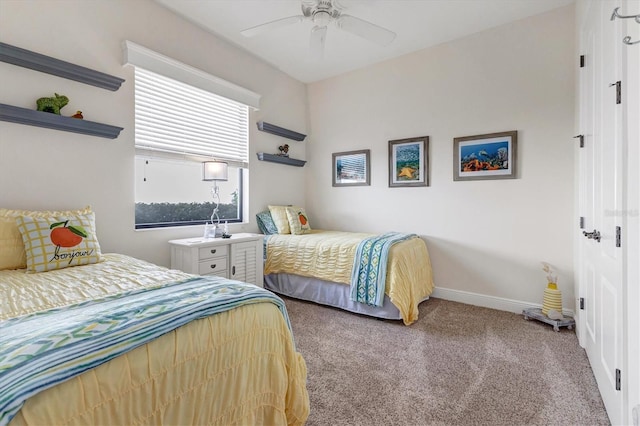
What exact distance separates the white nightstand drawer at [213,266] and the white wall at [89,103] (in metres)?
0.46

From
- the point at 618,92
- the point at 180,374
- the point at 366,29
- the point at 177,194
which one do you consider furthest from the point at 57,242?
the point at 618,92

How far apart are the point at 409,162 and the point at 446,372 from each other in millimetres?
2435

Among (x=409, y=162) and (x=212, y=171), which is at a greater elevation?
(x=409, y=162)

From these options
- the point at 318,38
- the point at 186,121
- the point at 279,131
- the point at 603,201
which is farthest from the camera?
the point at 279,131

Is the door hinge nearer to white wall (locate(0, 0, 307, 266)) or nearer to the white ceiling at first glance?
the white ceiling

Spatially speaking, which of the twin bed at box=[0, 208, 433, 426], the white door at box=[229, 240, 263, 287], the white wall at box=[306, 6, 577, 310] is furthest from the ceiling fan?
the twin bed at box=[0, 208, 433, 426]

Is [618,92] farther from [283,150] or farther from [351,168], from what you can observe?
[283,150]

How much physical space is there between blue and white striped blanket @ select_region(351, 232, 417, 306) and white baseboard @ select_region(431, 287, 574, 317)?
41.8 inches

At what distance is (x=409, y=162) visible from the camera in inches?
146

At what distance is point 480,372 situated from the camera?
196 centimetres

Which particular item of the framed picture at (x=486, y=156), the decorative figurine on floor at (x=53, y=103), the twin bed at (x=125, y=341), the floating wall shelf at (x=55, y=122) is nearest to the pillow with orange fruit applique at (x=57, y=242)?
the twin bed at (x=125, y=341)

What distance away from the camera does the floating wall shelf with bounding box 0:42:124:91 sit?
1.96 m

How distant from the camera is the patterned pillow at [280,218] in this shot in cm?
380

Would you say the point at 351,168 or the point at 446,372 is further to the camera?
the point at 351,168
